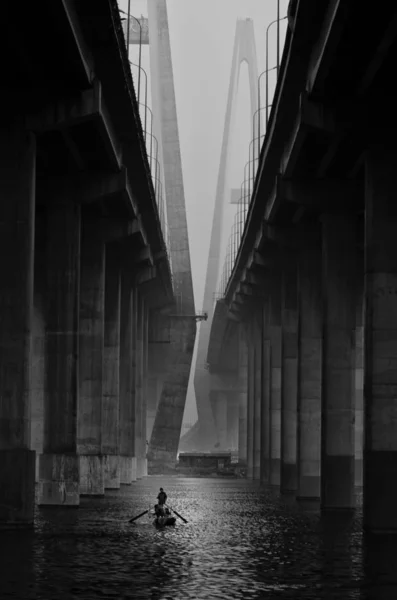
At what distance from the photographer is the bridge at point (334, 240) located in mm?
30750

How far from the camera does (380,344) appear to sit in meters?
32.0

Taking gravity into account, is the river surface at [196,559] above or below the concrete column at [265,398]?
below

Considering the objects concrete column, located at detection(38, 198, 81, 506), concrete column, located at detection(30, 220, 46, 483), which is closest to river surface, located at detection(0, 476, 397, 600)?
concrete column, located at detection(38, 198, 81, 506)

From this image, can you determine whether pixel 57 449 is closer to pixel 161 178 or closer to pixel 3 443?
pixel 3 443

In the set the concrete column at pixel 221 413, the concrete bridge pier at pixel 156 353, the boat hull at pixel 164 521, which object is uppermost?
the concrete bridge pier at pixel 156 353

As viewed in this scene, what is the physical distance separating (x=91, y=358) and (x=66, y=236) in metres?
9.13

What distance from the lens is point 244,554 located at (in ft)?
80.7

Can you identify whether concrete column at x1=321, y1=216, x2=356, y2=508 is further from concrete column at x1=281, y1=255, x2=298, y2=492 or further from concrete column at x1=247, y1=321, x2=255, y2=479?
concrete column at x1=247, y1=321, x2=255, y2=479

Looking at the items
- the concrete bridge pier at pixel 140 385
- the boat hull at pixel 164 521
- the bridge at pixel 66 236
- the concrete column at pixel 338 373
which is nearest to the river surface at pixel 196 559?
the boat hull at pixel 164 521

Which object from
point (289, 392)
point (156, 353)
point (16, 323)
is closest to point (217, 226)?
point (156, 353)

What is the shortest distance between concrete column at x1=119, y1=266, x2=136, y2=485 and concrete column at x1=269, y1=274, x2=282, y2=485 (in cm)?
737

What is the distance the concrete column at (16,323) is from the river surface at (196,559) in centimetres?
122

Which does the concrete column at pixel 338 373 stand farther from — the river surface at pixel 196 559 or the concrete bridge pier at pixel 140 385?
the concrete bridge pier at pixel 140 385

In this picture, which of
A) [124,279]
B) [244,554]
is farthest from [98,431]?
[244,554]
